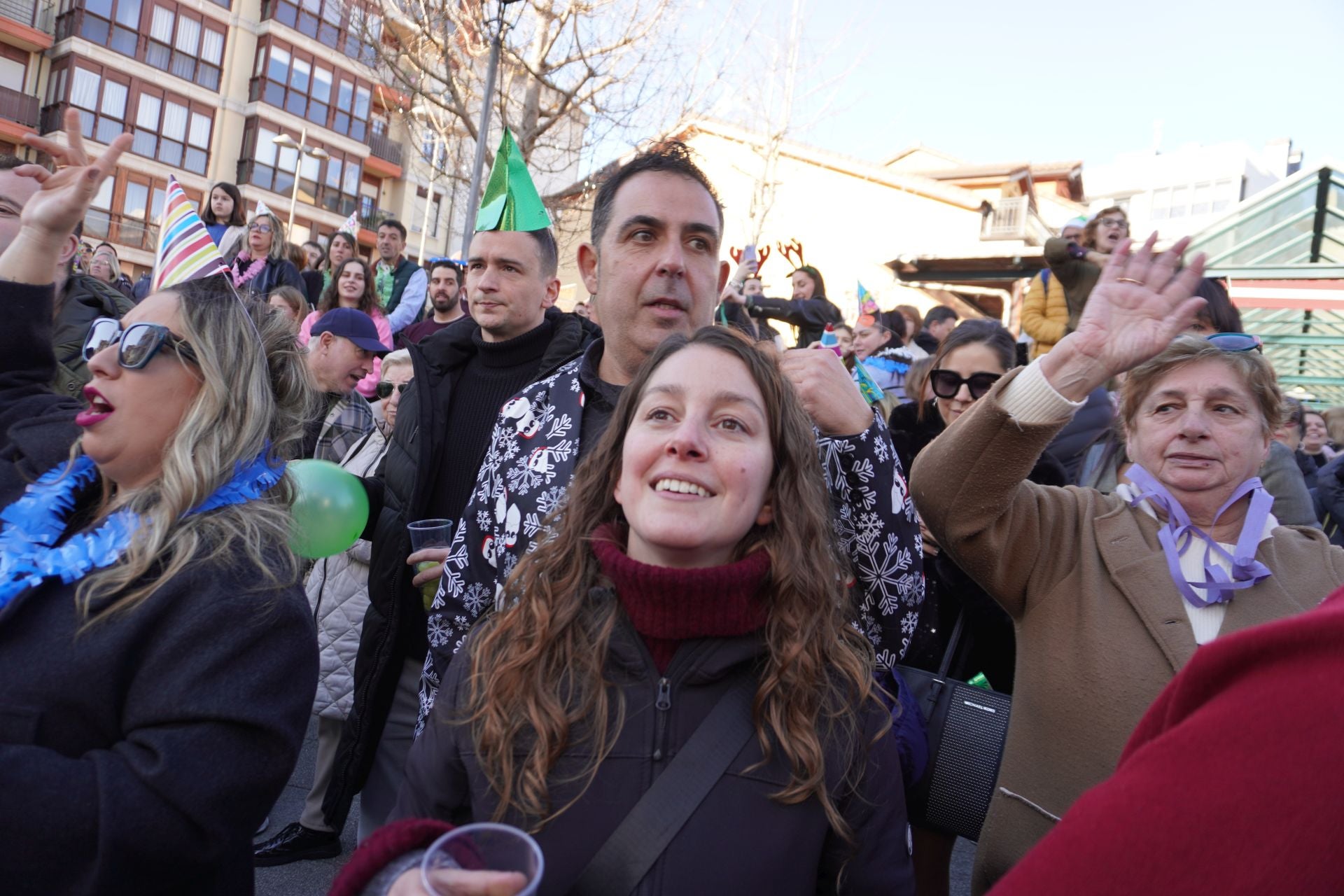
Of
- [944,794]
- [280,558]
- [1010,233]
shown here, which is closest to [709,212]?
[280,558]

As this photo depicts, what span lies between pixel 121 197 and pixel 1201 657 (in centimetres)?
3983

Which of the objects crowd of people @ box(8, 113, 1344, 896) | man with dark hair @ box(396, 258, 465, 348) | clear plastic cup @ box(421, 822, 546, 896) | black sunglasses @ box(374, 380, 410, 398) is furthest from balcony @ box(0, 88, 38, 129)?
clear plastic cup @ box(421, 822, 546, 896)

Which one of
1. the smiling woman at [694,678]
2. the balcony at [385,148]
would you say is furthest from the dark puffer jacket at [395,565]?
the balcony at [385,148]

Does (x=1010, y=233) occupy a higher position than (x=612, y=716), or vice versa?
(x=1010, y=233)

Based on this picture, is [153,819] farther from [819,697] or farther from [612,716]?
[819,697]

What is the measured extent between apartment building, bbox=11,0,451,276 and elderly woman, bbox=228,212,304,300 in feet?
75.0

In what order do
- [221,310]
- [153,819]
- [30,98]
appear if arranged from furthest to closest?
[30,98], [221,310], [153,819]

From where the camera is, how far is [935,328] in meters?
9.54

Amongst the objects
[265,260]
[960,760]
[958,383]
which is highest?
[265,260]

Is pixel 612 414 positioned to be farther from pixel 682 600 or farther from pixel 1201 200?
pixel 1201 200

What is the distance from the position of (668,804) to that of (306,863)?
2.83 metres

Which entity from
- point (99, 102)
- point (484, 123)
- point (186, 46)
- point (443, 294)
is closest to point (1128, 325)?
point (443, 294)

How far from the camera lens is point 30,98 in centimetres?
3297

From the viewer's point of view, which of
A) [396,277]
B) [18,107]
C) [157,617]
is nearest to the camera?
[157,617]
